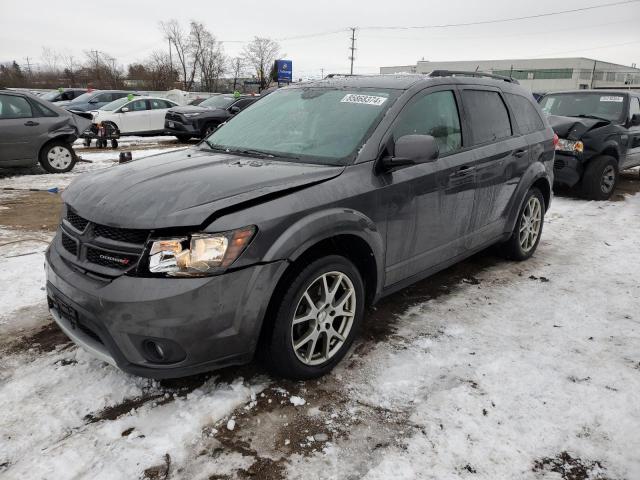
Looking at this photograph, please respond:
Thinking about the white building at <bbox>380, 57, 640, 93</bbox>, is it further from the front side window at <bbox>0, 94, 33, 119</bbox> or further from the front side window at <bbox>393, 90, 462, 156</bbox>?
the front side window at <bbox>393, 90, 462, 156</bbox>

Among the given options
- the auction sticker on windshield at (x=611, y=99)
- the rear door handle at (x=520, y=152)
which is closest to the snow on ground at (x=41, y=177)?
the rear door handle at (x=520, y=152)

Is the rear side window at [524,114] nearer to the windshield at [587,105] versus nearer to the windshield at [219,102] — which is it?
the windshield at [587,105]

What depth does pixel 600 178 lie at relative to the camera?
314 inches

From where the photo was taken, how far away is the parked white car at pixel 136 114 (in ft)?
52.4

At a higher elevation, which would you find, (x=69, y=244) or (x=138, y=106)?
(x=138, y=106)

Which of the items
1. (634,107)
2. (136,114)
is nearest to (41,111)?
(136,114)

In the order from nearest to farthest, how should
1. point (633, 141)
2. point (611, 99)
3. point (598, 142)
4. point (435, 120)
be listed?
point (435, 120) < point (598, 142) < point (633, 141) < point (611, 99)

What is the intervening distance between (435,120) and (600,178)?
19.2 ft

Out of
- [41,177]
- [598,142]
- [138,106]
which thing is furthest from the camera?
[138,106]

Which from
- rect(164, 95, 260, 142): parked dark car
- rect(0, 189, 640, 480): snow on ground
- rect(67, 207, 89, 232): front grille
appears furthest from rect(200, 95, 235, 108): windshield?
rect(67, 207, 89, 232): front grille

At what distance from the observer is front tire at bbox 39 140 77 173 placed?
9367mm

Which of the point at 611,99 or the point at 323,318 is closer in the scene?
the point at 323,318

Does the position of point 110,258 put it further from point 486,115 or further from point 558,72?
point 558,72

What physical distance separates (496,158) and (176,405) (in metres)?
3.14
